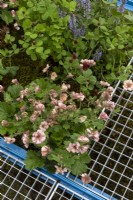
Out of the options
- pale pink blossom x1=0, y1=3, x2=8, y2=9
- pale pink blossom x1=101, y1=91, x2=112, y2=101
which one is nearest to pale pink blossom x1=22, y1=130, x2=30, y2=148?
pale pink blossom x1=101, y1=91, x2=112, y2=101

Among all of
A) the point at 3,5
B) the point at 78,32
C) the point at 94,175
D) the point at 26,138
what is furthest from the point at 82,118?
the point at 3,5

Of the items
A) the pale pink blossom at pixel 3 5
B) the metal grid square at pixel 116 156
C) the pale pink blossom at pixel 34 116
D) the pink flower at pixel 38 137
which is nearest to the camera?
the pink flower at pixel 38 137

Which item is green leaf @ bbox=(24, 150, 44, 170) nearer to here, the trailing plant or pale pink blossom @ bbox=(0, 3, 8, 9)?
the trailing plant

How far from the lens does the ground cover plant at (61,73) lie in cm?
175

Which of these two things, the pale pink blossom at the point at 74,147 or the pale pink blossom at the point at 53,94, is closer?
the pale pink blossom at the point at 74,147

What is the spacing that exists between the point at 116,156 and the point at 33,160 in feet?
1.32

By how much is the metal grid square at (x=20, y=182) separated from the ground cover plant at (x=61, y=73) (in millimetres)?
104

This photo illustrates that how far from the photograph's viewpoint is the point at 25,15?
79.5 inches

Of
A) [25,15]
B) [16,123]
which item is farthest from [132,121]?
[25,15]

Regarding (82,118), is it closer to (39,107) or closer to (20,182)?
(39,107)

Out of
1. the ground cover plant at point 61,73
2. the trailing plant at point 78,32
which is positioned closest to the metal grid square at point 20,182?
the ground cover plant at point 61,73

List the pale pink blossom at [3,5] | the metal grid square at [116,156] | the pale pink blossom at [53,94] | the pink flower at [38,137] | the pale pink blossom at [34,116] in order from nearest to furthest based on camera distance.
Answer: the pink flower at [38,137]
the pale pink blossom at [34,116]
the pale pink blossom at [53,94]
the metal grid square at [116,156]
the pale pink blossom at [3,5]

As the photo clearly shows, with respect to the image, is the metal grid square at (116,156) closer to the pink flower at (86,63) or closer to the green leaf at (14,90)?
the pink flower at (86,63)

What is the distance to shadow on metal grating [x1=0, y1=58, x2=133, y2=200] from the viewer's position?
1888 mm
